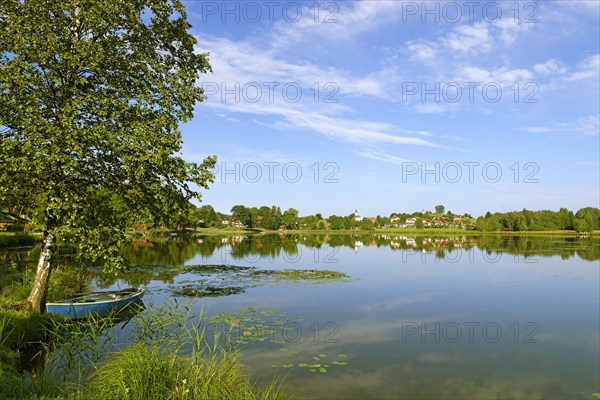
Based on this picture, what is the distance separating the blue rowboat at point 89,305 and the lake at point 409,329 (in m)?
1.73

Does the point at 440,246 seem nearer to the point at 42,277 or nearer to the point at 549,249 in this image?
the point at 549,249

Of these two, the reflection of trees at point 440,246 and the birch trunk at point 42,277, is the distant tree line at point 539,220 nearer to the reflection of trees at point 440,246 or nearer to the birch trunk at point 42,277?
the reflection of trees at point 440,246

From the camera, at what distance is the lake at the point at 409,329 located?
42.2 ft

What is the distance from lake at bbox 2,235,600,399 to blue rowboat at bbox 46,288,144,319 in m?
1.73

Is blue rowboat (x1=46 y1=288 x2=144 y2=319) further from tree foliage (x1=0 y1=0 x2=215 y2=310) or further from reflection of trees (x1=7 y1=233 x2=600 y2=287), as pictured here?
reflection of trees (x1=7 y1=233 x2=600 y2=287)

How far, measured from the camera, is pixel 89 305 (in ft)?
57.2

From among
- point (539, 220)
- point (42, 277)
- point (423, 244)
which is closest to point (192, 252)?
point (42, 277)

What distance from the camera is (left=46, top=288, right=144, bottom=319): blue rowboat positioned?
16719 millimetres

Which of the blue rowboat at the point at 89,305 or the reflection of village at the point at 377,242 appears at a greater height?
the blue rowboat at the point at 89,305

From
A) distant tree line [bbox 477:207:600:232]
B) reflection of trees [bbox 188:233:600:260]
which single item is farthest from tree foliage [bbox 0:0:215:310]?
distant tree line [bbox 477:207:600:232]

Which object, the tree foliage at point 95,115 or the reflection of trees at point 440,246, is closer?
the tree foliage at point 95,115

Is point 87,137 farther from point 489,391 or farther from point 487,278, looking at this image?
point 487,278

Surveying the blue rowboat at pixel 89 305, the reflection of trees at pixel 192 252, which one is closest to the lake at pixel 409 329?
the reflection of trees at pixel 192 252

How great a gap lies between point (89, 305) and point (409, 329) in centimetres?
1542
